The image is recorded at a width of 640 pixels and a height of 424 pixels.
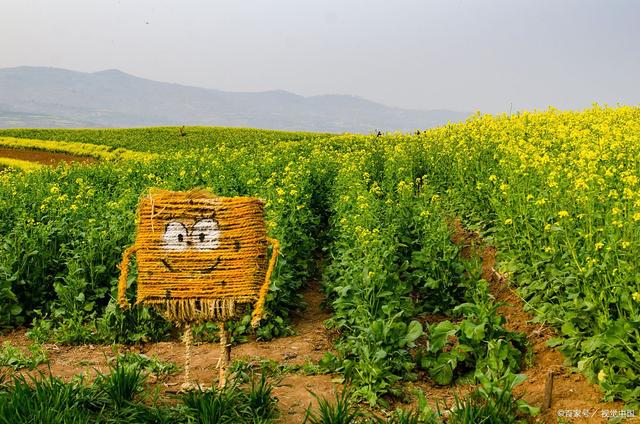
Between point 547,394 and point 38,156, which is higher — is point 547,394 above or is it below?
below

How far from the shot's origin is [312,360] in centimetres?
667

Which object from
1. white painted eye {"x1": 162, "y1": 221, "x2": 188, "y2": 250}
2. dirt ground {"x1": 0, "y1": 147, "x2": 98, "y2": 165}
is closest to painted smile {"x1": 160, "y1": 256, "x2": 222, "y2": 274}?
white painted eye {"x1": 162, "y1": 221, "x2": 188, "y2": 250}

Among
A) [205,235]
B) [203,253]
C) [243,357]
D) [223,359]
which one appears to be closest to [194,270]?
[203,253]

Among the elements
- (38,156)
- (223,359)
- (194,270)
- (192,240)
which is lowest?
(223,359)

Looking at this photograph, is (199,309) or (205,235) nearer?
(205,235)

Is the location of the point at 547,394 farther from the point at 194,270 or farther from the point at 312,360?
the point at 194,270

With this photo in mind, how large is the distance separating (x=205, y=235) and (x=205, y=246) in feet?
0.31

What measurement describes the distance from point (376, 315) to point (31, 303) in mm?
4949

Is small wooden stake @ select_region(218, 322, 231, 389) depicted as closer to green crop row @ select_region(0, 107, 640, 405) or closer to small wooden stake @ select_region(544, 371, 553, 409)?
green crop row @ select_region(0, 107, 640, 405)

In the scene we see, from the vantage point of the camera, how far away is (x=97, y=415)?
5121 mm

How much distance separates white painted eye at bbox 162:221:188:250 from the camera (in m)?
5.44

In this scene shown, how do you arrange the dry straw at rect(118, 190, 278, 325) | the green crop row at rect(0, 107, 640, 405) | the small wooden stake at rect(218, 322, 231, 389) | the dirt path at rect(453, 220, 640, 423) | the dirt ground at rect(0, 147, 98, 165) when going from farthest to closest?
1. the dirt ground at rect(0, 147, 98, 165)
2. the green crop row at rect(0, 107, 640, 405)
3. the small wooden stake at rect(218, 322, 231, 389)
4. the dry straw at rect(118, 190, 278, 325)
5. the dirt path at rect(453, 220, 640, 423)

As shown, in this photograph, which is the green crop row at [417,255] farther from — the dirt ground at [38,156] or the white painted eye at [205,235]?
the dirt ground at [38,156]

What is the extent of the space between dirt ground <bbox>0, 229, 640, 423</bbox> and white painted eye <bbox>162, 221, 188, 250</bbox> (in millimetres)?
1366
